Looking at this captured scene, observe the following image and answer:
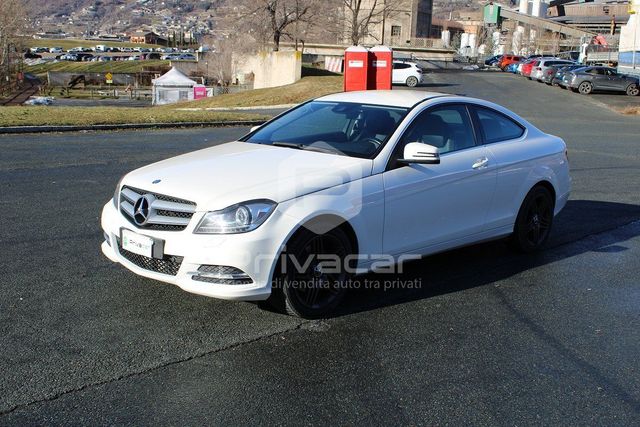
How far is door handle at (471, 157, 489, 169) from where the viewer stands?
241 inches

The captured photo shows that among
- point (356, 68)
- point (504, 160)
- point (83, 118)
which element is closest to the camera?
point (504, 160)

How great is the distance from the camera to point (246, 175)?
16.4 feet

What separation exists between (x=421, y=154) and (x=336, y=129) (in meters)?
0.93

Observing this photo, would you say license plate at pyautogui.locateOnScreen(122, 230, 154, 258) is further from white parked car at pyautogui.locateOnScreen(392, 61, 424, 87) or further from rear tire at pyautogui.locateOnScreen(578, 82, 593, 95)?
rear tire at pyautogui.locateOnScreen(578, 82, 593, 95)

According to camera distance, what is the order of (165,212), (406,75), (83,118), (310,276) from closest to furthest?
(165,212), (310,276), (83,118), (406,75)

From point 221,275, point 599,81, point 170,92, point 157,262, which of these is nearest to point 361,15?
point 170,92

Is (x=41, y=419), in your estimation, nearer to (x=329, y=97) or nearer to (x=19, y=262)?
(x=19, y=262)

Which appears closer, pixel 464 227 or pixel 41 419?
pixel 41 419

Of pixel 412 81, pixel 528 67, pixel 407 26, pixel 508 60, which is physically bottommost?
pixel 412 81

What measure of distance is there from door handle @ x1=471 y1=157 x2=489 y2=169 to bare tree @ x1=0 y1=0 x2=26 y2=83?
7204 cm

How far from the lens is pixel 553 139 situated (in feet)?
24.1

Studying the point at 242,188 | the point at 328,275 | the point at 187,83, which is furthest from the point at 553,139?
the point at 187,83

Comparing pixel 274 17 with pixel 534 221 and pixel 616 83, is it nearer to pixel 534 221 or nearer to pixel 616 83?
pixel 616 83

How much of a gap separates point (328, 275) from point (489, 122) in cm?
256
